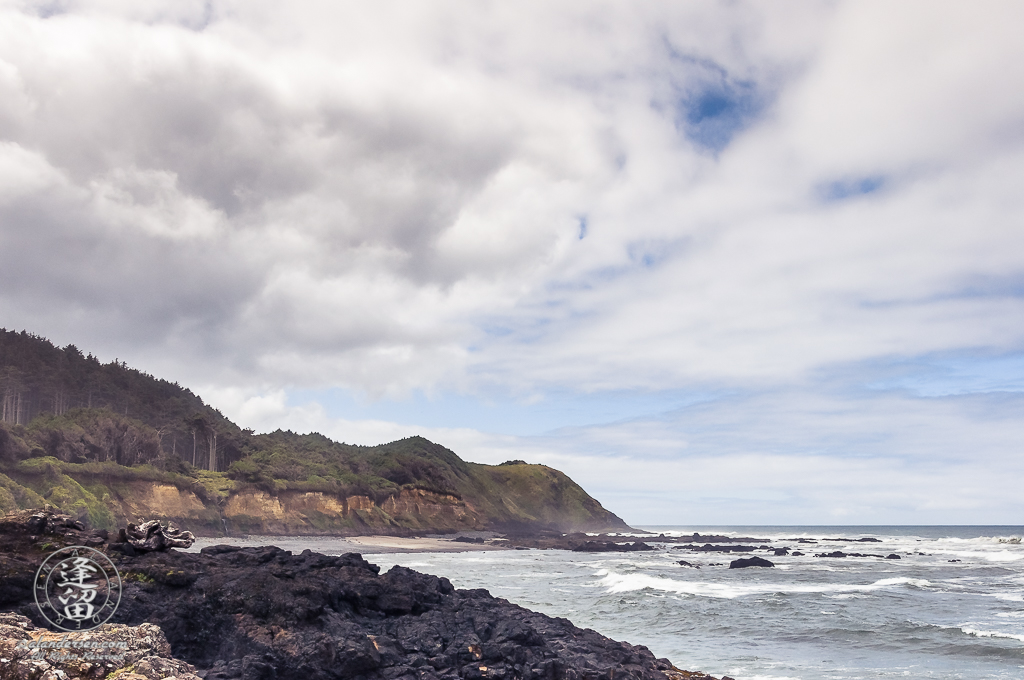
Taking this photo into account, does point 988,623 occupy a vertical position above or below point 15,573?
below

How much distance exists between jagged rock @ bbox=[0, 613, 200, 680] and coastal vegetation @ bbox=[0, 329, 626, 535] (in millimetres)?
39051

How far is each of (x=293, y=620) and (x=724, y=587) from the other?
30.5 metres

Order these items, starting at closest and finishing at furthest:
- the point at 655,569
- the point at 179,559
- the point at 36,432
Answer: the point at 179,559 < the point at 655,569 < the point at 36,432

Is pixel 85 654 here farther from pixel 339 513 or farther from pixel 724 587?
pixel 339 513

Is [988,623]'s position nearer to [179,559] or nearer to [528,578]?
[528,578]

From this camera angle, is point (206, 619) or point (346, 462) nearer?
point (206, 619)

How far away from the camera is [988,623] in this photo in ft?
76.8

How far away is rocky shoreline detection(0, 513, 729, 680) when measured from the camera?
7410mm

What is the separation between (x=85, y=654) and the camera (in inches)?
254

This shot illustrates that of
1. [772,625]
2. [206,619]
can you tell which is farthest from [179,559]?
[772,625]

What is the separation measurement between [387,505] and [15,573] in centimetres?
8717

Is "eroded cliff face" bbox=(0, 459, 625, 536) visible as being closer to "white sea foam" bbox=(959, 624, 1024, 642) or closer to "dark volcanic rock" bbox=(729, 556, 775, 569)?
"dark volcanic rock" bbox=(729, 556, 775, 569)

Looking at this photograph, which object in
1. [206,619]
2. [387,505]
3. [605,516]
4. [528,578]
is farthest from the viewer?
[605,516]

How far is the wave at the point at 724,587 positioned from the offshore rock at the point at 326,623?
22.3 meters
